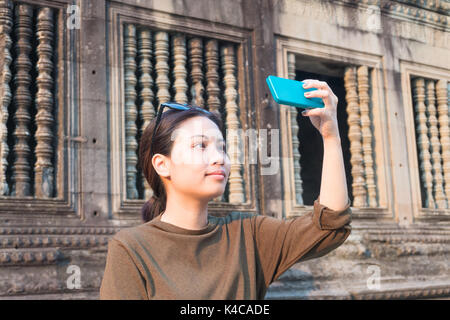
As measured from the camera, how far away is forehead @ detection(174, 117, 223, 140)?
205 cm

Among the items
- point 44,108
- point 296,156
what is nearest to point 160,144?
point 44,108

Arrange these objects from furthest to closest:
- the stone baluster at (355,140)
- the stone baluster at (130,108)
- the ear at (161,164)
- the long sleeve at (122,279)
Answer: the stone baluster at (355,140), the stone baluster at (130,108), the ear at (161,164), the long sleeve at (122,279)

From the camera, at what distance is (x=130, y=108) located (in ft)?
17.3

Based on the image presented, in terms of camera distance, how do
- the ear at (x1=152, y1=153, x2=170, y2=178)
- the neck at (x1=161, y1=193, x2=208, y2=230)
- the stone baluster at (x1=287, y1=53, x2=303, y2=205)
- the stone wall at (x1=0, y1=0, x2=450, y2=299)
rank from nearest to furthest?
the neck at (x1=161, y1=193, x2=208, y2=230)
the ear at (x1=152, y1=153, x2=170, y2=178)
the stone wall at (x1=0, y1=0, x2=450, y2=299)
the stone baluster at (x1=287, y1=53, x2=303, y2=205)

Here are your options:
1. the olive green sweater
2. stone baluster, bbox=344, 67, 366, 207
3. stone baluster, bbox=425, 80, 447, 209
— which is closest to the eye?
the olive green sweater

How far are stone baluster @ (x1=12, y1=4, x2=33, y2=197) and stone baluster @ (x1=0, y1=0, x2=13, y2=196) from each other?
7 cm

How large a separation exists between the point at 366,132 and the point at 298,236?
5129 mm

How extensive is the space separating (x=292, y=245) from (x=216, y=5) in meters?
4.34

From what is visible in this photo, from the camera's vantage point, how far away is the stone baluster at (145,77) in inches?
210

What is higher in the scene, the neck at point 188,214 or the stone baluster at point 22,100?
the stone baluster at point 22,100

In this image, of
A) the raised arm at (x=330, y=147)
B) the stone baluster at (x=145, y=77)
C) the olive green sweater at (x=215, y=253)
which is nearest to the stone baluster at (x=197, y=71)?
the stone baluster at (x=145, y=77)

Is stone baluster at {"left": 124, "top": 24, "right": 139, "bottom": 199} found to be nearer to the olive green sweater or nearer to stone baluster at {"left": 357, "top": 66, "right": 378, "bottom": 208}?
stone baluster at {"left": 357, "top": 66, "right": 378, "bottom": 208}

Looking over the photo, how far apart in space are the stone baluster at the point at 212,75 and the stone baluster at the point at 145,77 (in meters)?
0.63

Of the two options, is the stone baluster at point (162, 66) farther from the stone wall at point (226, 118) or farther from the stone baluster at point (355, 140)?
the stone baluster at point (355, 140)
